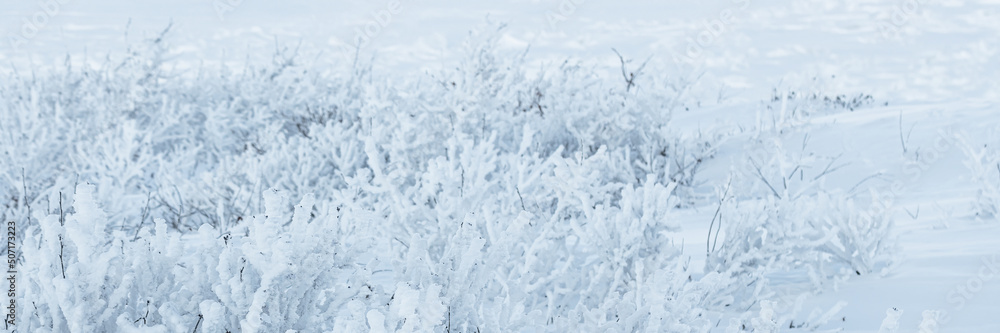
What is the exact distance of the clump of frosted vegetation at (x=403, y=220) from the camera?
1.93 meters

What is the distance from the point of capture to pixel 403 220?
3.18m

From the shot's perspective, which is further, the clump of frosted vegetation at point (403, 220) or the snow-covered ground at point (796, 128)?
the snow-covered ground at point (796, 128)

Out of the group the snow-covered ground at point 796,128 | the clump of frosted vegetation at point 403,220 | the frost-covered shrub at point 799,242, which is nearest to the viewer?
the clump of frosted vegetation at point 403,220

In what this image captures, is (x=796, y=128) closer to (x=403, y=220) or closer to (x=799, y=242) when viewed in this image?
(x=799, y=242)

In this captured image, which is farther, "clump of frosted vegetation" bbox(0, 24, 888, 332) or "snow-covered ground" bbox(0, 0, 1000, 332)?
Answer: "snow-covered ground" bbox(0, 0, 1000, 332)

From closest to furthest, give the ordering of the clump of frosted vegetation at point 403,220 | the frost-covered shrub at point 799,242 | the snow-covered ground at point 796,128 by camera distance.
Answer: the clump of frosted vegetation at point 403,220, the snow-covered ground at point 796,128, the frost-covered shrub at point 799,242

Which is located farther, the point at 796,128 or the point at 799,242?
the point at 796,128

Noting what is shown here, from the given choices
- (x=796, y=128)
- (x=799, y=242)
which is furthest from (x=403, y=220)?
(x=796, y=128)

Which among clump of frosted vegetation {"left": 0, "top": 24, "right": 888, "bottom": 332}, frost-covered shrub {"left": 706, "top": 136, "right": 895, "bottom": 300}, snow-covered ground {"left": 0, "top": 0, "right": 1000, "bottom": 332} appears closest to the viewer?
clump of frosted vegetation {"left": 0, "top": 24, "right": 888, "bottom": 332}

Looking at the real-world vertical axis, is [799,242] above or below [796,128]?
above

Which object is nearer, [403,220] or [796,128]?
[403,220]

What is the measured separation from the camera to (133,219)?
185 inches

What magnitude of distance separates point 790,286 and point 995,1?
21.0 m

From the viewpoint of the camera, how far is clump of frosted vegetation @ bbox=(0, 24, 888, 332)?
193 centimetres
